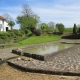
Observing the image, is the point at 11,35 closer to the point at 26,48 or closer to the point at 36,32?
the point at 36,32

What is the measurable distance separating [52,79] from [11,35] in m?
22.8

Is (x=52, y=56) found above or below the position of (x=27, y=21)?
below

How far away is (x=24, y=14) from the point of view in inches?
2200

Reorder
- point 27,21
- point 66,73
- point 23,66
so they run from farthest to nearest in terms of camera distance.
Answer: point 27,21 < point 23,66 < point 66,73

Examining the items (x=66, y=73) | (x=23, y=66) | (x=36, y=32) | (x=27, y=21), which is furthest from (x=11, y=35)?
(x=66, y=73)

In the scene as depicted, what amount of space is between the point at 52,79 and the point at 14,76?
206 centimetres

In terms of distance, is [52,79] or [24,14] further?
[24,14]

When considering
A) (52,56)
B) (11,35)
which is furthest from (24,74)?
(11,35)

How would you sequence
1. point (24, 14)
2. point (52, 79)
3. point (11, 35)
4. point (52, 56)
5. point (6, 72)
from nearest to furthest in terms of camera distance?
point (52, 79)
point (6, 72)
point (52, 56)
point (11, 35)
point (24, 14)

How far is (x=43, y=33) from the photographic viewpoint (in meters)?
37.8

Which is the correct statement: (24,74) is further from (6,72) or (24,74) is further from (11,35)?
(11,35)

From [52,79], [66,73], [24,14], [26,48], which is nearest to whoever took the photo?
[52,79]

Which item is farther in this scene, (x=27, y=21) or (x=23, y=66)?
(x=27, y=21)

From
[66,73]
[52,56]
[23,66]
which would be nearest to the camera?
[66,73]
